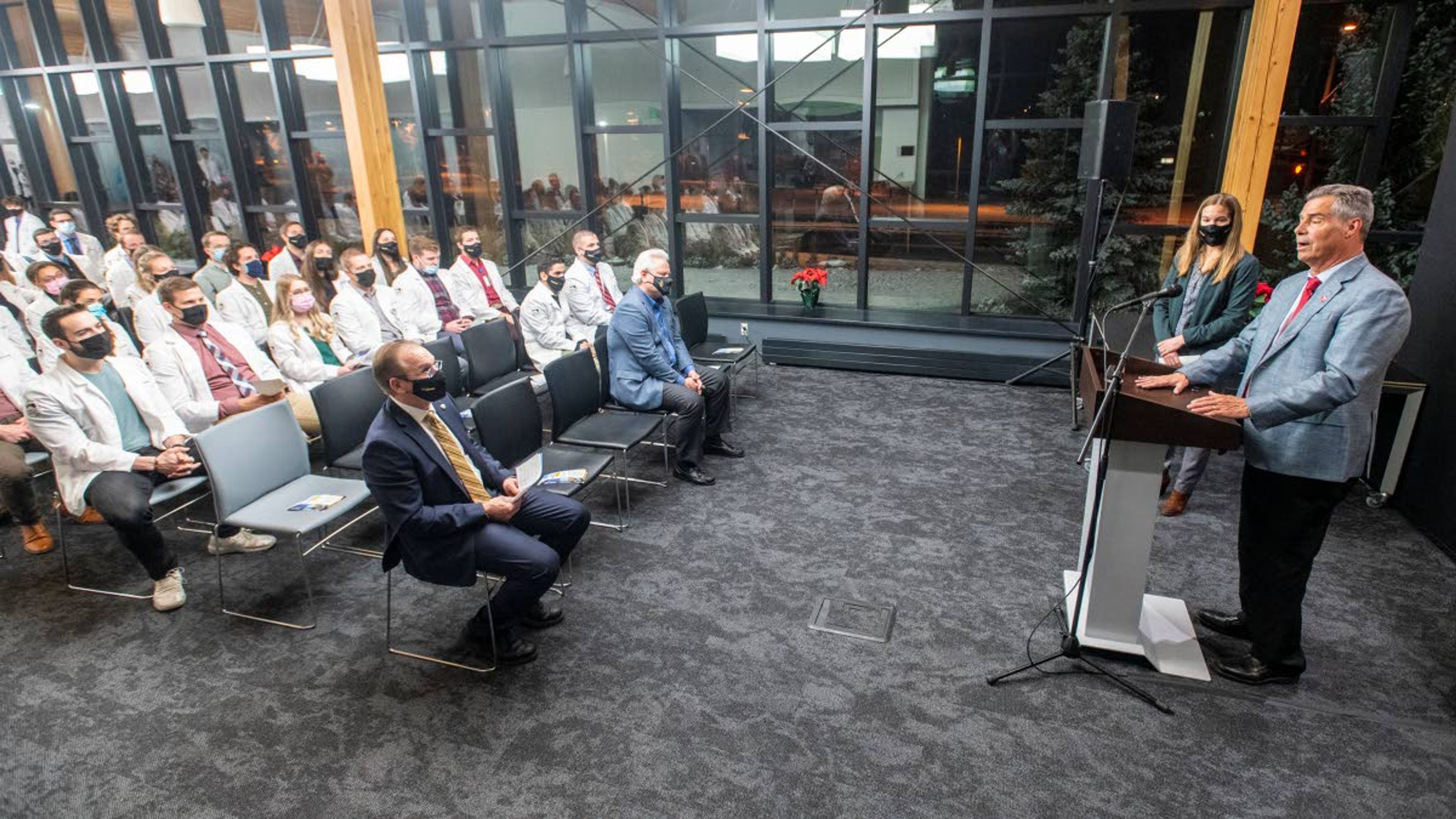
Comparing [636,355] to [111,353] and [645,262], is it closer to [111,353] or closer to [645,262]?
[645,262]

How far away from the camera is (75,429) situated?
3.14 metres

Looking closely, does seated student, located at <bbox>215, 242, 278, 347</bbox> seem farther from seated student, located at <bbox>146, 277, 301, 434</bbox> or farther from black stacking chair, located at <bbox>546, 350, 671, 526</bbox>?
black stacking chair, located at <bbox>546, 350, 671, 526</bbox>

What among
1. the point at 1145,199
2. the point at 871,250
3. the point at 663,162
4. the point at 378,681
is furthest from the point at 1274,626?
the point at 663,162

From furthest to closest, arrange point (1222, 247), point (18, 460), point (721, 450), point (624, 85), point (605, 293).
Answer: point (624, 85), point (605, 293), point (721, 450), point (1222, 247), point (18, 460)

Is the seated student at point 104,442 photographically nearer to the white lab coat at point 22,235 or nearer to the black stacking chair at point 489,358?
the black stacking chair at point 489,358

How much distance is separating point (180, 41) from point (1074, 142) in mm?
8990

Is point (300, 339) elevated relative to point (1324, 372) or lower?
lower

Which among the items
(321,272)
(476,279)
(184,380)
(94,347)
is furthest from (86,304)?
(476,279)

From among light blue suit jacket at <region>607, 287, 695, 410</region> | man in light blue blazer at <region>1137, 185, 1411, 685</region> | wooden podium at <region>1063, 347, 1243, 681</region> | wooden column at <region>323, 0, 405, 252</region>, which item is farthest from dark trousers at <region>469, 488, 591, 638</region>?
wooden column at <region>323, 0, 405, 252</region>

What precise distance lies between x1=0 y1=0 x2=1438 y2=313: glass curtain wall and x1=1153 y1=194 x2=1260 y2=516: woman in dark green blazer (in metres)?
2.08

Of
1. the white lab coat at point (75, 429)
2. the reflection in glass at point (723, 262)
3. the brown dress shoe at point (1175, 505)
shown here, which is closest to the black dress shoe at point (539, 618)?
the white lab coat at point (75, 429)

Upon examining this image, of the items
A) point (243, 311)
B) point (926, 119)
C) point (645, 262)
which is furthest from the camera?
point (926, 119)

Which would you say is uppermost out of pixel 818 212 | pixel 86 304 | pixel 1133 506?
pixel 818 212

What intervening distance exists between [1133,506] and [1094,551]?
208mm
